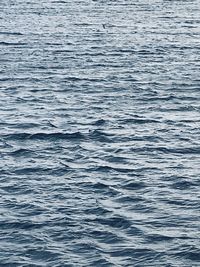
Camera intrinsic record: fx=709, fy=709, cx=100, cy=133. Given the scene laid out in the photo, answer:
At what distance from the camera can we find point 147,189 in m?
37.1

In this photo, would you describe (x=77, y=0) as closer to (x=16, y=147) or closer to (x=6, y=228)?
(x=16, y=147)

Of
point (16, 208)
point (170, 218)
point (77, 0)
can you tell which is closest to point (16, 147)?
point (16, 208)

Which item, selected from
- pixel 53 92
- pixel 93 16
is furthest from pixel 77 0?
pixel 53 92

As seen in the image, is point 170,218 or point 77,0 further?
point 77,0

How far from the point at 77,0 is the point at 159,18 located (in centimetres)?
3808

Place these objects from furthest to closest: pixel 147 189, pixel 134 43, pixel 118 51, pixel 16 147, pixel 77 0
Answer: pixel 77 0, pixel 134 43, pixel 118 51, pixel 16 147, pixel 147 189

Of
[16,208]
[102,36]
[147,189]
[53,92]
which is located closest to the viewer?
[16,208]

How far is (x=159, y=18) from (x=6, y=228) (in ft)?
270

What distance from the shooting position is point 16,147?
44125mm

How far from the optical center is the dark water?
31000 mm

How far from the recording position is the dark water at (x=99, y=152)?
1220 inches

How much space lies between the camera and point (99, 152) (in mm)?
43281

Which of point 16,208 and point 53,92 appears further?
point 53,92

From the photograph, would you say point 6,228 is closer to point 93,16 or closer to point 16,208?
point 16,208
